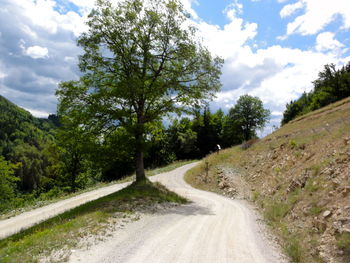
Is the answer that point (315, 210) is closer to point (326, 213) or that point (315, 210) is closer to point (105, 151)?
point (326, 213)

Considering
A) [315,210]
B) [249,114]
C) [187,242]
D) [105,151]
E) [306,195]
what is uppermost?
[249,114]

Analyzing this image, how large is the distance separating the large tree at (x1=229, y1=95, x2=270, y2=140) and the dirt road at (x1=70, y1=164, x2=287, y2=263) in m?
58.1

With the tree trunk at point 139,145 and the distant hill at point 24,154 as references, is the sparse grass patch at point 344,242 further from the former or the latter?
the distant hill at point 24,154

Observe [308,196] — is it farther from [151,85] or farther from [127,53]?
[127,53]

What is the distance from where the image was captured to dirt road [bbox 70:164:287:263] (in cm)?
595

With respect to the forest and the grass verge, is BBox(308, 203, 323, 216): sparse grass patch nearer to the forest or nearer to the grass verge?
the grass verge

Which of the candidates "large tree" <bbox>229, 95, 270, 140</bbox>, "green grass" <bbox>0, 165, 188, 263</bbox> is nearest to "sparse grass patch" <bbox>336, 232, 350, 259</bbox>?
"green grass" <bbox>0, 165, 188, 263</bbox>

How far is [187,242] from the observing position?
7031 millimetres

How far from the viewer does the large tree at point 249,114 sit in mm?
66062

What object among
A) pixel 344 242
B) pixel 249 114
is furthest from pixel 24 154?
pixel 344 242

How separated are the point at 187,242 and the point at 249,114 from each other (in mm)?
63601

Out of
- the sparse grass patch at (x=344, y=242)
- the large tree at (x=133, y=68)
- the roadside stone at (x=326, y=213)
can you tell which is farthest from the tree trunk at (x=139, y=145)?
the sparse grass patch at (x=344, y=242)

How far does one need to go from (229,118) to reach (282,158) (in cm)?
5143

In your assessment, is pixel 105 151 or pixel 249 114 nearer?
pixel 105 151
